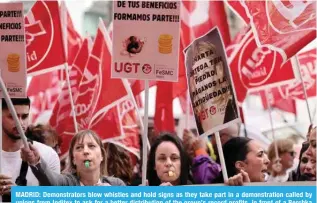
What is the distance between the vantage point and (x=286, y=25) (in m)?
7.24

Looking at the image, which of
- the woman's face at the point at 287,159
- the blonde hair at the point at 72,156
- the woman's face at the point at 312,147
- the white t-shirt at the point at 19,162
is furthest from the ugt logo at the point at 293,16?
the woman's face at the point at 287,159

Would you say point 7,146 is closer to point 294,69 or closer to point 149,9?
point 149,9

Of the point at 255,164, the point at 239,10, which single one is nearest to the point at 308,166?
the point at 255,164

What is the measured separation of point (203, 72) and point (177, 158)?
61cm

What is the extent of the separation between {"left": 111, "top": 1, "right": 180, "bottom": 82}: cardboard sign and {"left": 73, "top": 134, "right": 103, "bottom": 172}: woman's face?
49cm

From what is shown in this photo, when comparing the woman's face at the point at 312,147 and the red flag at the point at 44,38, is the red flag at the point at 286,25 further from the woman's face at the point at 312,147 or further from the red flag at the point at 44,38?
the red flag at the point at 44,38

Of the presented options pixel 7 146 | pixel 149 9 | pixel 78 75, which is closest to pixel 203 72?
pixel 149 9

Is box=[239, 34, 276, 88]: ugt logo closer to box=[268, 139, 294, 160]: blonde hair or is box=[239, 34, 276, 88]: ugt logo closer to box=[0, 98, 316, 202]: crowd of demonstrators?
box=[268, 139, 294, 160]: blonde hair

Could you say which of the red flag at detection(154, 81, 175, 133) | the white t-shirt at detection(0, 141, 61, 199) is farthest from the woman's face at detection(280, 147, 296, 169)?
the white t-shirt at detection(0, 141, 61, 199)

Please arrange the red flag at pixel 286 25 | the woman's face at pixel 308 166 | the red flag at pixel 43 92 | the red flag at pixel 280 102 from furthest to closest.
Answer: the red flag at pixel 280 102, the red flag at pixel 43 92, the woman's face at pixel 308 166, the red flag at pixel 286 25

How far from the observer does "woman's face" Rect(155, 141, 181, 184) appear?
6.59m

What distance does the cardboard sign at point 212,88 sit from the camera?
255 inches

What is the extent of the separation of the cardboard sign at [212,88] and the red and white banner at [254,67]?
2070 mm

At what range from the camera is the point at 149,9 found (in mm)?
6746
